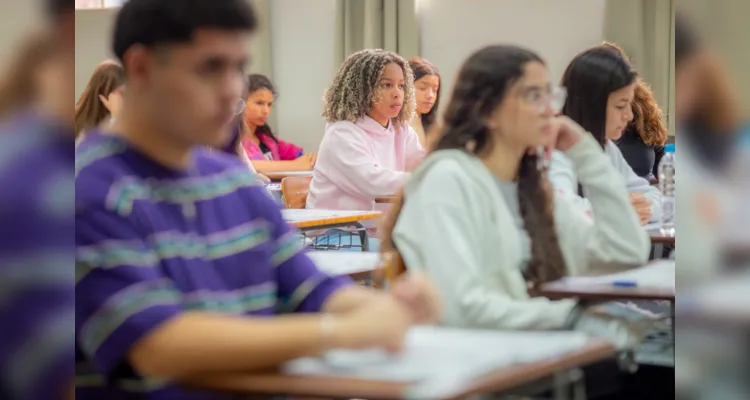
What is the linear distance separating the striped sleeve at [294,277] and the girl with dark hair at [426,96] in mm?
405

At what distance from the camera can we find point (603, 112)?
6.82 feet

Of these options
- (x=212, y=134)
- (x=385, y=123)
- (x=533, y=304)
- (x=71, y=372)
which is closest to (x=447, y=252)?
(x=533, y=304)

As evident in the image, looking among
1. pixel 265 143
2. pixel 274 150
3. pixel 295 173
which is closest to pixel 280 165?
pixel 295 173

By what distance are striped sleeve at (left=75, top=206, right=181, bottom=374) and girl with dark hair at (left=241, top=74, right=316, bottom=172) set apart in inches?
23.6

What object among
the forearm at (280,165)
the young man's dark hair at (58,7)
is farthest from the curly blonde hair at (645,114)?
the young man's dark hair at (58,7)

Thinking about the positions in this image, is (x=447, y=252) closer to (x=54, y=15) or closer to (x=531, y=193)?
(x=531, y=193)

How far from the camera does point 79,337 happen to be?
914 mm

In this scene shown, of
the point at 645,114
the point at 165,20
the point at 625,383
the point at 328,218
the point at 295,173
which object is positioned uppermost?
the point at 165,20

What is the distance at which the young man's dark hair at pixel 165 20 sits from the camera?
98cm

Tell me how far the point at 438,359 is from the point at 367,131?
158cm

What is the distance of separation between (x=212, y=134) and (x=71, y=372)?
0.42 m

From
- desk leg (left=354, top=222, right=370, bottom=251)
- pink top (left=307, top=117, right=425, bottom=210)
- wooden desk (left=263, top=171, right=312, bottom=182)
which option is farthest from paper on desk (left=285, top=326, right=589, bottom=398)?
wooden desk (left=263, top=171, right=312, bottom=182)

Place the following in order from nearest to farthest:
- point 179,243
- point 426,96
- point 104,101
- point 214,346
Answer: point 214,346 < point 179,243 < point 104,101 < point 426,96

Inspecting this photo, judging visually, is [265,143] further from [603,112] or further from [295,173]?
[603,112]
